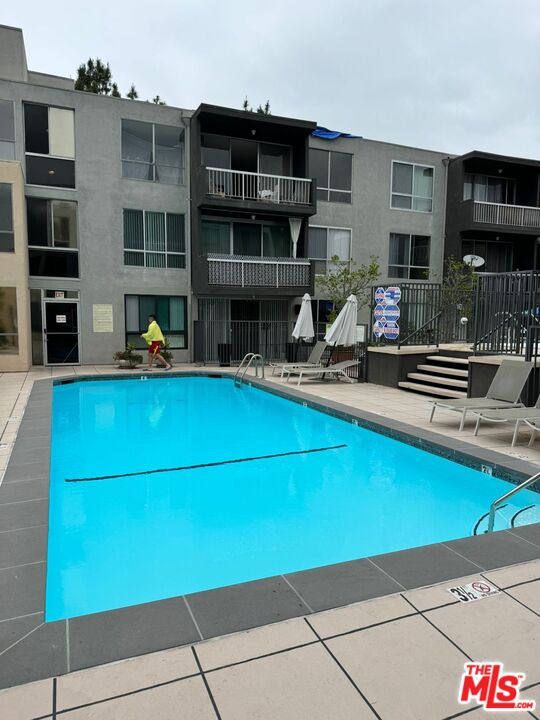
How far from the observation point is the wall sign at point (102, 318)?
52.2 feet

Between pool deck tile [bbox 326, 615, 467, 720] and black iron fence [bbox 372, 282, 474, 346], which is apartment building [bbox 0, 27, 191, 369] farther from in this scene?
pool deck tile [bbox 326, 615, 467, 720]

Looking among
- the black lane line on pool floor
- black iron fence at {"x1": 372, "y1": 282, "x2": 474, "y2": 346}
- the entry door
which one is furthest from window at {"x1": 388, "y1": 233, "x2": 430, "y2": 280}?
the black lane line on pool floor

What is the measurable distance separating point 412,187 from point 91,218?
12.1 meters

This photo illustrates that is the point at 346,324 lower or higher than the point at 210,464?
higher

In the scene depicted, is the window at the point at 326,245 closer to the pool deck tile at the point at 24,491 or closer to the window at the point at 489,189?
the window at the point at 489,189

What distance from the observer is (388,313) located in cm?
1211

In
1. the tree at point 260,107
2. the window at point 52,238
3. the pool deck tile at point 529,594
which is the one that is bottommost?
the pool deck tile at point 529,594

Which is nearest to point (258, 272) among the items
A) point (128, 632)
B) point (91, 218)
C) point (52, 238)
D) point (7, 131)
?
point (91, 218)

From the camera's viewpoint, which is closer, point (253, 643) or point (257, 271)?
point (253, 643)

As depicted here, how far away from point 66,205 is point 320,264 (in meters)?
8.76

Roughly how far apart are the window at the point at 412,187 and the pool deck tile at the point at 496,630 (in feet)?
62.1

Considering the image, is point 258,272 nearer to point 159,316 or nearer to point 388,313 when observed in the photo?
point 159,316

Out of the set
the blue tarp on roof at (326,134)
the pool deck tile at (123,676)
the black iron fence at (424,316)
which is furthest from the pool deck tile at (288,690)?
the blue tarp on roof at (326,134)

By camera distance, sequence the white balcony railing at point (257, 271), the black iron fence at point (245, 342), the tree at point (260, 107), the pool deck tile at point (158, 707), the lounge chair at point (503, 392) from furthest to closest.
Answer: the tree at point (260, 107) → the black iron fence at point (245, 342) → the white balcony railing at point (257, 271) → the lounge chair at point (503, 392) → the pool deck tile at point (158, 707)
